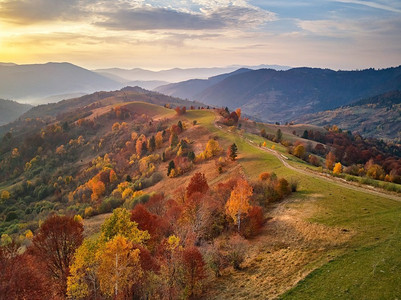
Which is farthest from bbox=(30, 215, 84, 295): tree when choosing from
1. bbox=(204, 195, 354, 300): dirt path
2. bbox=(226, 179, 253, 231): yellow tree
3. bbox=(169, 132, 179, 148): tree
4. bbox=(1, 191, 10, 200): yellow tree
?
bbox=(1, 191, 10, 200): yellow tree

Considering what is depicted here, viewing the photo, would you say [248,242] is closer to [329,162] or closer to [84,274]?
[84,274]

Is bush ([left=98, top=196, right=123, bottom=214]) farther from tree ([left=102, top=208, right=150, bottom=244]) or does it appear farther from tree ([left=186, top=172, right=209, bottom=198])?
tree ([left=102, top=208, right=150, bottom=244])

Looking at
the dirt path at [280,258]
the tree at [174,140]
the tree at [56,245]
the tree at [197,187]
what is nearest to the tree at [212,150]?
the tree at [174,140]

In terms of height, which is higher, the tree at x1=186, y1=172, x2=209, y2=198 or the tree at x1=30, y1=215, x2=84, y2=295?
the tree at x1=186, y1=172, x2=209, y2=198

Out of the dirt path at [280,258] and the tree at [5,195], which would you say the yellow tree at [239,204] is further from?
the tree at [5,195]

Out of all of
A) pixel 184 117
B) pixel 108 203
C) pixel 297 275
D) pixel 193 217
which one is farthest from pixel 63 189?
pixel 297 275

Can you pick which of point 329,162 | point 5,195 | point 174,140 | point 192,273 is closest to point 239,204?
point 192,273
